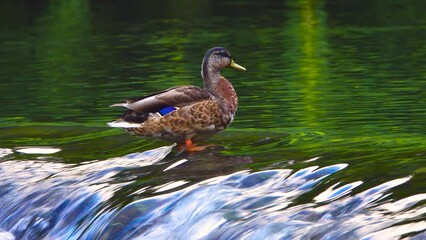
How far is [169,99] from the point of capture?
39.6 ft

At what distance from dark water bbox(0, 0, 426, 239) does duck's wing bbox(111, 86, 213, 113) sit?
21.4 inches

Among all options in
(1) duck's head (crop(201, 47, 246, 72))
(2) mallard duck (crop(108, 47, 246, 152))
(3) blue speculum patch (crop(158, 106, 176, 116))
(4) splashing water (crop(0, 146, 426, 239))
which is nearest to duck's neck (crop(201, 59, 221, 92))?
(1) duck's head (crop(201, 47, 246, 72))

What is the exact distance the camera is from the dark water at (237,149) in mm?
9391

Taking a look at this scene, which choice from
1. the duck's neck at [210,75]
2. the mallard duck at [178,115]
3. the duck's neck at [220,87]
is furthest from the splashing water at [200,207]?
the duck's neck at [210,75]

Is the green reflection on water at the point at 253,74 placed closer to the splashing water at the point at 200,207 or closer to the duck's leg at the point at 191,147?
the duck's leg at the point at 191,147

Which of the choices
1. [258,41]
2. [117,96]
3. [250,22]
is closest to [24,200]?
[117,96]

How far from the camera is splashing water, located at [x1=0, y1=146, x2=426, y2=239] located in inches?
345

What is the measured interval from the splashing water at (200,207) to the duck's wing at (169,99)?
1.82 ft

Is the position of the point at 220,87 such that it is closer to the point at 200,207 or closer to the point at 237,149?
the point at 237,149

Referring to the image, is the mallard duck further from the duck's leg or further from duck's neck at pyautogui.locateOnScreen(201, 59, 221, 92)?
duck's neck at pyautogui.locateOnScreen(201, 59, 221, 92)

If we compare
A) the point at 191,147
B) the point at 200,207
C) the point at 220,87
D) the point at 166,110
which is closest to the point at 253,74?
the point at 220,87

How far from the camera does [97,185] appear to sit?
36.3 feet

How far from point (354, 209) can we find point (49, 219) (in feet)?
10.3

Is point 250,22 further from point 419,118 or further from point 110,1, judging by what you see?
point 419,118
